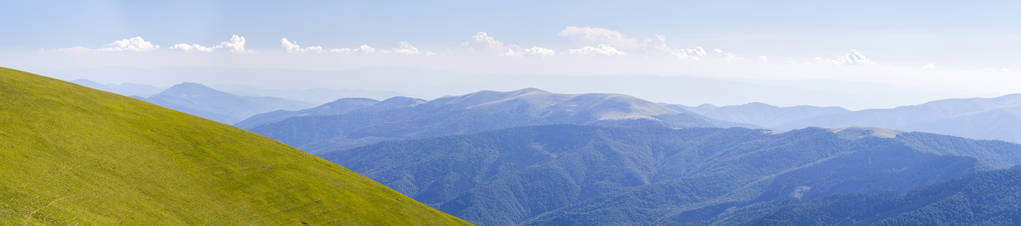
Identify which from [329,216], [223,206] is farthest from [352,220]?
[223,206]

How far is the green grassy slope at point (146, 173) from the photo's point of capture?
260 feet

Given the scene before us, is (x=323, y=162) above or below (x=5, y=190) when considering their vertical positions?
below

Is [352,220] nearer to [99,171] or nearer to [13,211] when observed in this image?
[99,171]

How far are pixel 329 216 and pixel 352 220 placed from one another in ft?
19.1

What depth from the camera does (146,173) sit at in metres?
98.7

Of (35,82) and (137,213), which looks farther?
(35,82)

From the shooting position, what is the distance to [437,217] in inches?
6240

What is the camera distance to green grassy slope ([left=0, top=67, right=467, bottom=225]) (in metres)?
79.3

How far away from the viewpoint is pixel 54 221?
230 ft

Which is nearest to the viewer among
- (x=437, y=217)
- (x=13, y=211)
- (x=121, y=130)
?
(x=13, y=211)

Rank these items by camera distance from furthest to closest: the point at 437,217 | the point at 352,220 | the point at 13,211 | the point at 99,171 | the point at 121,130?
the point at 437,217 → the point at 352,220 → the point at 121,130 → the point at 99,171 → the point at 13,211

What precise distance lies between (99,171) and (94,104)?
4490 cm

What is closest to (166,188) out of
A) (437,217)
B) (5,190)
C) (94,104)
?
(5,190)

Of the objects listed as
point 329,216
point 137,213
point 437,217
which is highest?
point 137,213
